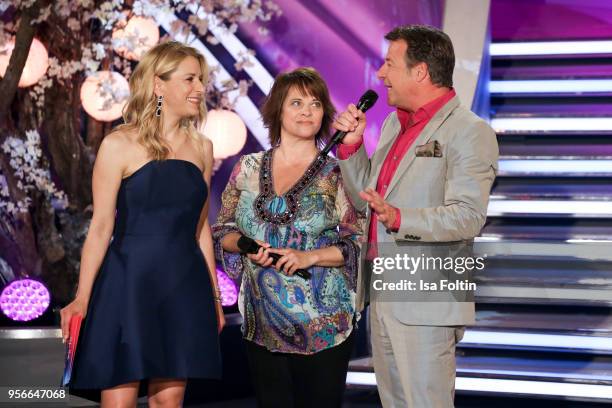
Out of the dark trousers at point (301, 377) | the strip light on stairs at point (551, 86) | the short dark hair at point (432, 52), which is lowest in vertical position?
the dark trousers at point (301, 377)

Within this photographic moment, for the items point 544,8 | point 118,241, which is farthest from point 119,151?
point 544,8

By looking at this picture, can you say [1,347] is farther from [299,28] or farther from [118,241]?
[299,28]

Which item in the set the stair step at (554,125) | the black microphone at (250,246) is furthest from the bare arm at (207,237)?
the stair step at (554,125)

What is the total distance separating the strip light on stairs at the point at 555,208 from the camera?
5.07 metres

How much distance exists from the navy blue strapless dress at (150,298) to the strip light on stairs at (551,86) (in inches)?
136

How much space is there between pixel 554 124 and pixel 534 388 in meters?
1.76

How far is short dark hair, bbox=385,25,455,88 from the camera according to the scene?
256cm

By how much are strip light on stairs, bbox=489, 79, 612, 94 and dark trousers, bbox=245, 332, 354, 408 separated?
3.28 metres

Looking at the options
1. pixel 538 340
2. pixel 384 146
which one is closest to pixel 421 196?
pixel 384 146

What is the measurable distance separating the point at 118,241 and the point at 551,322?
278cm

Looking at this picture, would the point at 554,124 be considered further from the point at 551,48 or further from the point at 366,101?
the point at 366,101

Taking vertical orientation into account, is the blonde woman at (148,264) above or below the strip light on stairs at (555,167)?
below

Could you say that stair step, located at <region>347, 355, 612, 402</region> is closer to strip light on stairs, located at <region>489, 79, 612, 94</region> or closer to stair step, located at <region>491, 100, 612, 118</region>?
stair step, located at <region>491, 100, 612, 118</region>

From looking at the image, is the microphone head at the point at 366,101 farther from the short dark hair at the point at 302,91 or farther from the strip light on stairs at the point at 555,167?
the strip light on stairs at the point at 555,167
